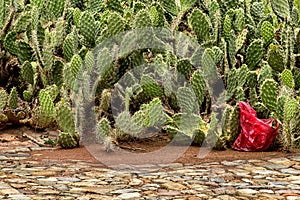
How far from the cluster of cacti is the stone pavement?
57 cm

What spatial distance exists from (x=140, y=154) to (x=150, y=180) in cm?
84

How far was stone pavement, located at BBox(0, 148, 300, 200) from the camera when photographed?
4223 mm

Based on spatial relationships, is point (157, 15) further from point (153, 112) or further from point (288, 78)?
point (288, 78)

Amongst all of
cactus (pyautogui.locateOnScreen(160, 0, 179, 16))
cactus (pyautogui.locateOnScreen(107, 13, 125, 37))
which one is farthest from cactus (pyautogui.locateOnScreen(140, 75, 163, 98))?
cactus (pyautogui.locateOnScreen(160, 0, 179, 16))

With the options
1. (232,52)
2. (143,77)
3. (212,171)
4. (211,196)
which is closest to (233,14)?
(232,52)

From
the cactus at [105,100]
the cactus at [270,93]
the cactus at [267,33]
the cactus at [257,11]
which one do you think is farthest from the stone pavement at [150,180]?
the cactus at [257,11]

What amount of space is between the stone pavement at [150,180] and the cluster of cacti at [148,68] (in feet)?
1.87

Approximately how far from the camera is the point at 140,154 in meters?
5.39

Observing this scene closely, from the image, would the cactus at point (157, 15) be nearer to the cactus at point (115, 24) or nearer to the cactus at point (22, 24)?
the cactus at point (115, 24)

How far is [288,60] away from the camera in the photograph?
20.7 ft

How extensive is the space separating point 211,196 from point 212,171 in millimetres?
651

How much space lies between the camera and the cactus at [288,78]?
5816 millimetres

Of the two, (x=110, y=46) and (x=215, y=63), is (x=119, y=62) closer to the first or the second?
(x=110, y=46)

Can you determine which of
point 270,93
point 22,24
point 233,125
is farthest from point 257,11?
point 22,24
